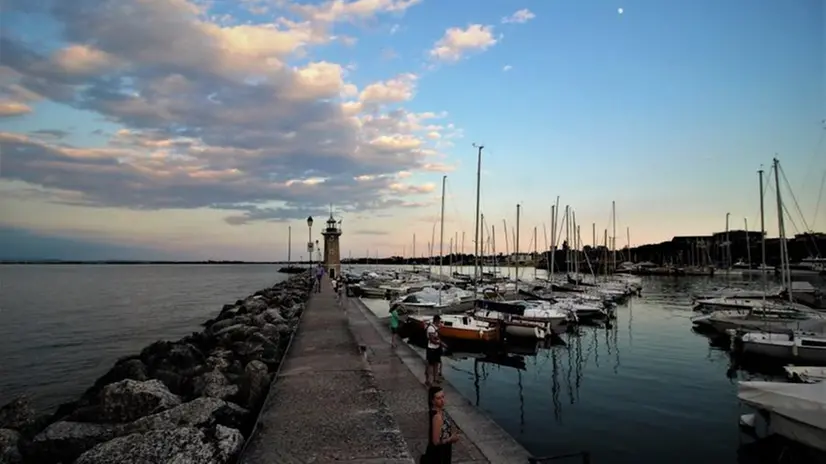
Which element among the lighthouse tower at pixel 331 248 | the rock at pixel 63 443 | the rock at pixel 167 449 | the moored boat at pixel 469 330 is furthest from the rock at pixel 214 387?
the lighthouse tower at pixel 331 248

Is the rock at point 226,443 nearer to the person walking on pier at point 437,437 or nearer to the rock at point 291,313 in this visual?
the person walking on pier at point 437,437

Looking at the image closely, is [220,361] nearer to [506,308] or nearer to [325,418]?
[325,418]

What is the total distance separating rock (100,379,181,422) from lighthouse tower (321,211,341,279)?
45402 millimetres

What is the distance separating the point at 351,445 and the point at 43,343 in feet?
91.7

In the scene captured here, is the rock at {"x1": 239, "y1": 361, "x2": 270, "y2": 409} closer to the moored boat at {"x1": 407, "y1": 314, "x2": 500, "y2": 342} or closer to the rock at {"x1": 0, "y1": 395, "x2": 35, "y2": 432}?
the rock at {"x1": 0, "y1": 395, "x2": 35, "y2": 432}

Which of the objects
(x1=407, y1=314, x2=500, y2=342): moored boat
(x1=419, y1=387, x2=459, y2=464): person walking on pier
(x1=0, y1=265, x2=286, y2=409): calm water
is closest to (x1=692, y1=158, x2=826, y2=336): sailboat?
(x1=407, y1=314, x2=500, y2=342): moored boat

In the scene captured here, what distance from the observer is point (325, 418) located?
795cm

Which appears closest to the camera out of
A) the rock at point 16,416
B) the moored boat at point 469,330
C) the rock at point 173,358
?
the rock at point 16,416

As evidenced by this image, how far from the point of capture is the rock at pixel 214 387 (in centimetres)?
1114

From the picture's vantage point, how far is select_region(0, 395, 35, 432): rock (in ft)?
36.5

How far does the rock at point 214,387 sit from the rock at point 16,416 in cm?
357

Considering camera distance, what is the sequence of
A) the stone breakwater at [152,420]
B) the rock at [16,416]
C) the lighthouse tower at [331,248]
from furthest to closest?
the lighthouse tower at [331,248]
the rock at [16,416]
the stone breakwater at [152,420]

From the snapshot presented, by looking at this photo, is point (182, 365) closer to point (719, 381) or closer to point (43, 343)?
point (43, 343)

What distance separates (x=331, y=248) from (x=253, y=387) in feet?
157
